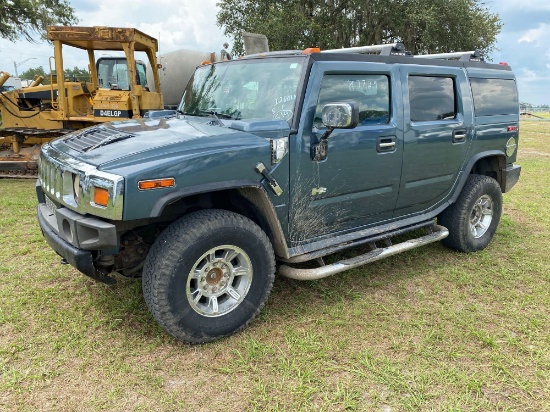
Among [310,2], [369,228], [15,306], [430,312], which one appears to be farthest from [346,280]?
[310,2]

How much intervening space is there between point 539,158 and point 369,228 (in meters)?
10.6

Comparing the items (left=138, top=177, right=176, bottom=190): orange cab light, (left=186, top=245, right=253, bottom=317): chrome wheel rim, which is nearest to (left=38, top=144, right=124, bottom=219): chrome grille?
(left=138, top=177, right=176, bottom=190): orange cab light

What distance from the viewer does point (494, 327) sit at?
337 cm

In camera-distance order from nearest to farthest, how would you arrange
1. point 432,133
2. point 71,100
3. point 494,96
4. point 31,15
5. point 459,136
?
point 432,133 < point 459,136 < point 494,96 < point 71,100 < point 31,15

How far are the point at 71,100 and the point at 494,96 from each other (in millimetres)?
7628

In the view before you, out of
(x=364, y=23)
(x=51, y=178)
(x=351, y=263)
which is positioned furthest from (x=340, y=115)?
(x=364, y=23)

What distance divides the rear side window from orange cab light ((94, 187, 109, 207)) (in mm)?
3727

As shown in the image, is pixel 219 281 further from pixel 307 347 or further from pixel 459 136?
pixel 459 136

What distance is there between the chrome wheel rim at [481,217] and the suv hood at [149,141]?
2.89 meters

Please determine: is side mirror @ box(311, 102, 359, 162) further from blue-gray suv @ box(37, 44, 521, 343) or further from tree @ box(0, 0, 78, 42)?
tree @ box(0, 0, 78, 42)

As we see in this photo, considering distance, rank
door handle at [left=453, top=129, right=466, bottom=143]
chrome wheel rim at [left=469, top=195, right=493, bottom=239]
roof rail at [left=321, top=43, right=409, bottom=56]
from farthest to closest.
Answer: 1. chrome wheel rim at [left=469, top=195, right=493, bottom=239]
2. door handle at [left=453, top=129, right=466, bottom=143]
3. roof rail at [left=321, top=43, right=409, bottom=56]

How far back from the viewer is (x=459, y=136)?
4379 millimetres

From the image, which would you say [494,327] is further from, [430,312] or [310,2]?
[310,2]

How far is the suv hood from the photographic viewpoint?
277cm
